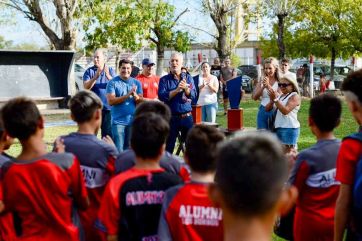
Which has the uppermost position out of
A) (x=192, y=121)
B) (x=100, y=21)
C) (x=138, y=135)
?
(x=100, y=21)

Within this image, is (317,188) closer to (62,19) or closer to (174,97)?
(174,97)

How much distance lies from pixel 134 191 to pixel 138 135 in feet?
1.06

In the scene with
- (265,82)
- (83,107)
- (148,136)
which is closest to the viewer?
(148,136)

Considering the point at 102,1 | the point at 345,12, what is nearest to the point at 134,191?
the point at 102,1

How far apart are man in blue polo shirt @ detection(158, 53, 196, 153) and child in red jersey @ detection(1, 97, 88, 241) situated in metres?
5.39

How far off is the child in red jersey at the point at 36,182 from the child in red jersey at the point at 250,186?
1.71 m

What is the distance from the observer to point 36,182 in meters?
3.24

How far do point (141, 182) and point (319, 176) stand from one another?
1.23 meters

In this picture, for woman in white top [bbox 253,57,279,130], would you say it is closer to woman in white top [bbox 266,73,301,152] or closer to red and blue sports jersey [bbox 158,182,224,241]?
woman in white top [bbox 266,73,301,152]

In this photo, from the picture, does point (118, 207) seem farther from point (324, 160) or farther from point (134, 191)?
point (324, 160)

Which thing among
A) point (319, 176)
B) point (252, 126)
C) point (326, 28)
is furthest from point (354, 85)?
point (326, 28)

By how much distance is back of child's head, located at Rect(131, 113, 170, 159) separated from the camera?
3.21m

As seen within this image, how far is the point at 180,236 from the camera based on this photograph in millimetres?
2936

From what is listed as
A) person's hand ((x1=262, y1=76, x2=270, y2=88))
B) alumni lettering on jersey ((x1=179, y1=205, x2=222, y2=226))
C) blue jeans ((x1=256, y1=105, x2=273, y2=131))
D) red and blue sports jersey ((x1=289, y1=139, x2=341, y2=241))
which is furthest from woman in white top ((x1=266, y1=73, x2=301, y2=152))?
alumni lettering on jersey ((x1=179, y1=205, x2=222, y2=226))
